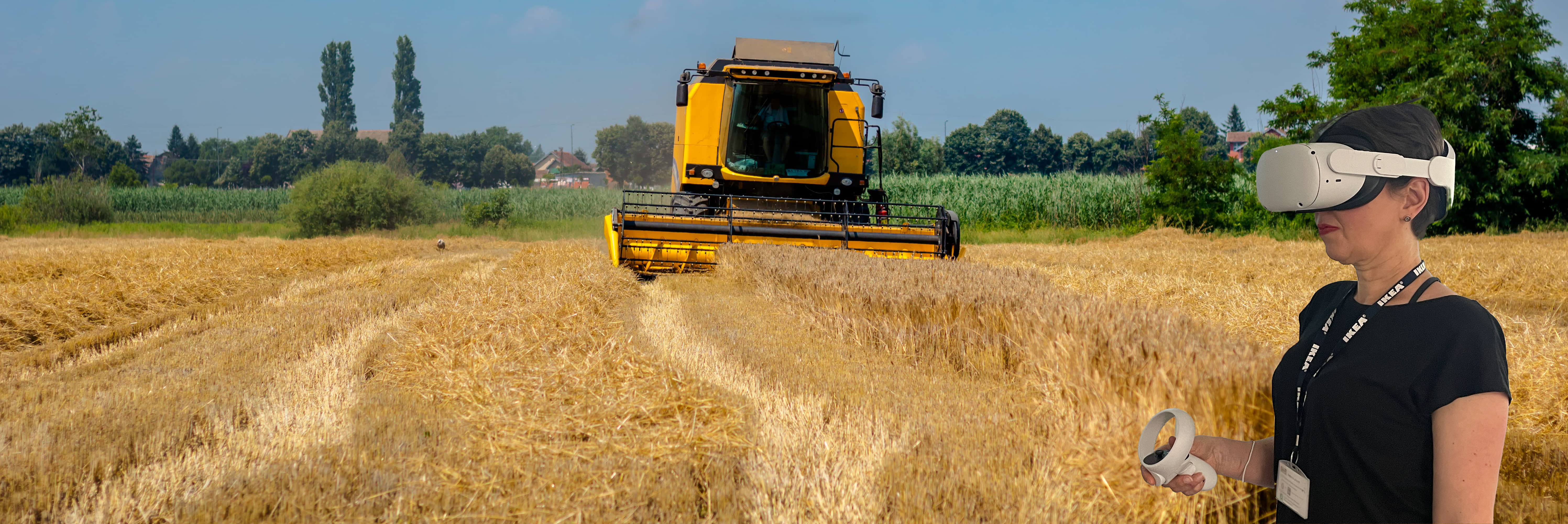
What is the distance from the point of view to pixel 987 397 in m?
4.37

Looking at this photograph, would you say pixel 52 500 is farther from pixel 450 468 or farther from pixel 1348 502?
pixel 1348 502

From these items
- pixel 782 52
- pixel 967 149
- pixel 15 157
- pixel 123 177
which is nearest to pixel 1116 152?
pixel 967 149

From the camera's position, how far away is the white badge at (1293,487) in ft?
4.52

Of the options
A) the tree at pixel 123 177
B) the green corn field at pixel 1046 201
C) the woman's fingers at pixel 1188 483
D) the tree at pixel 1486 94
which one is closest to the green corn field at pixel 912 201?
the green corn field at pixel 1046 201

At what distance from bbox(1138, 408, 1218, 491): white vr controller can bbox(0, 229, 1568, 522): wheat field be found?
3.54ft

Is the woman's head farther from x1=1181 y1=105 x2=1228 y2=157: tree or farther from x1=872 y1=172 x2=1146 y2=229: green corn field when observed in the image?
x1=1181 y1=105 x2=1228 y2=157: tree

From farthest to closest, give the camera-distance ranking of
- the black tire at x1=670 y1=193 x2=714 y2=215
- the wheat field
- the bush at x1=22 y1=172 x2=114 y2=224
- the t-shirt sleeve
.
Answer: the bush at x1=22 y1=172 x2=114 y2=224 < the black tire at x1=670 y1=193 x2=714 y2=215 < the wheat field < the t-shirt sleeve

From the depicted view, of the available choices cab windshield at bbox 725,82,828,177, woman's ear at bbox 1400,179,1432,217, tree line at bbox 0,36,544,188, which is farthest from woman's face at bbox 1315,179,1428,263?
tree line at bbox 0,36,544,188

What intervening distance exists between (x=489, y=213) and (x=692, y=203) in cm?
1906

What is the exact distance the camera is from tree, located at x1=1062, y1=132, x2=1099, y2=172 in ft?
270

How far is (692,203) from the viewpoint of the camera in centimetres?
1237

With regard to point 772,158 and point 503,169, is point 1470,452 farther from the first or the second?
point 503,169

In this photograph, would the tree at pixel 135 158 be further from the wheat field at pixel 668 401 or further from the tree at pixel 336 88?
the wheat field at pixel 668 401

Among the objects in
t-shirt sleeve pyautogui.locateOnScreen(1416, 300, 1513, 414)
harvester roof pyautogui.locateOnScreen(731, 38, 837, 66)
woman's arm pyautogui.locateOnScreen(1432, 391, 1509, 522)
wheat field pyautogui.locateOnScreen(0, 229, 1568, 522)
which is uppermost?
harvester roof pyautogui.locateOnScreen(731, 38, 837, 66)
